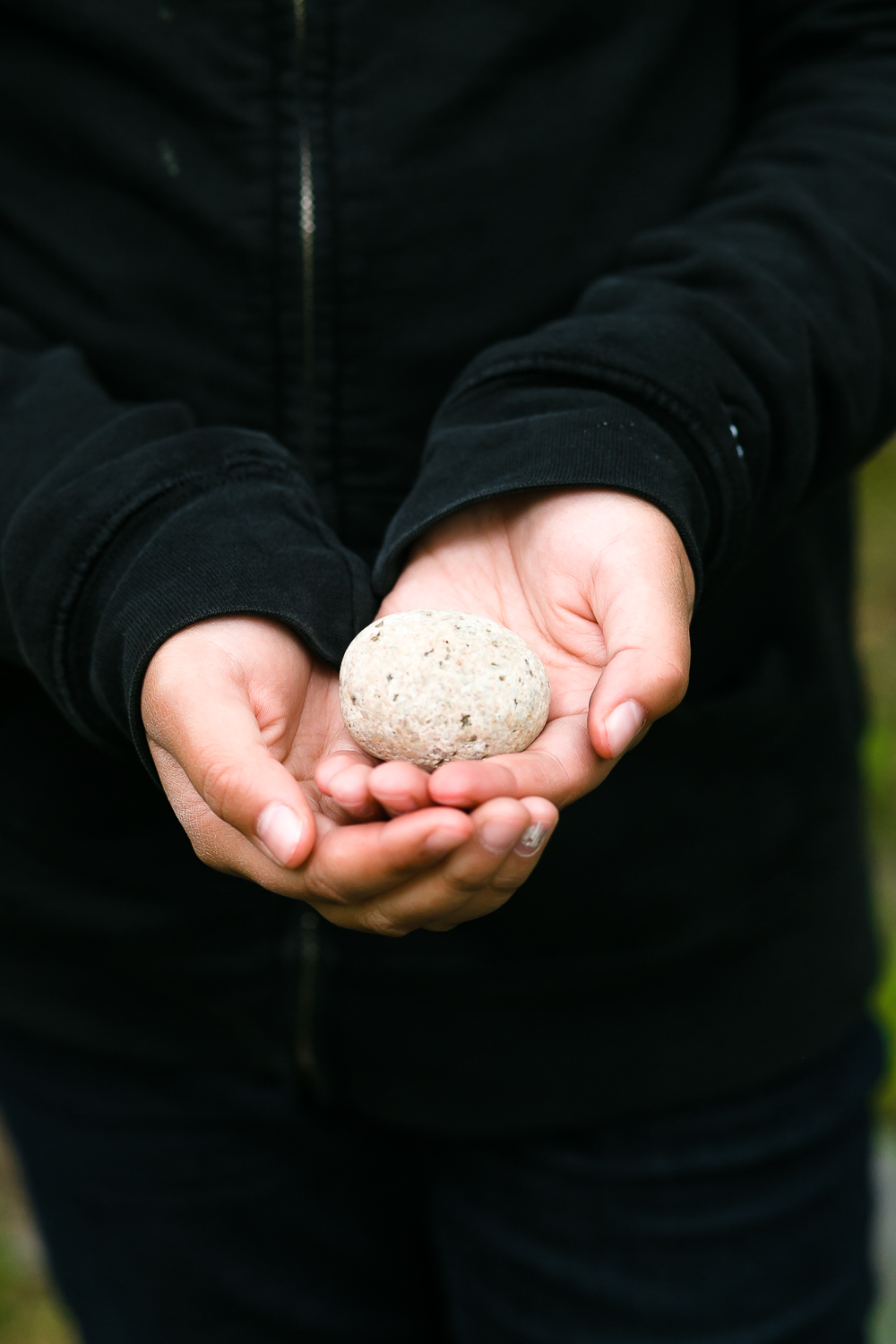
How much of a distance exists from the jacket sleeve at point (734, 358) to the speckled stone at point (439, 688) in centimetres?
9

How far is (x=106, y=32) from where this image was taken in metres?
1.33

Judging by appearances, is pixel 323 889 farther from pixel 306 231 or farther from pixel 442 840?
pixel 306 231

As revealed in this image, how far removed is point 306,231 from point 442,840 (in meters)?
0.79

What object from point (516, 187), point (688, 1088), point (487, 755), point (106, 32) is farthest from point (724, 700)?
point (106, 32)

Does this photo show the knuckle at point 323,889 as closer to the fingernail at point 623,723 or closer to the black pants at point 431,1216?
the fingernail at point 623,723

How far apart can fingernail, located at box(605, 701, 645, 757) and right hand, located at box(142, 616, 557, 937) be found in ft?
0.28

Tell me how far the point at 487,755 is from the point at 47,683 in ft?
1.57

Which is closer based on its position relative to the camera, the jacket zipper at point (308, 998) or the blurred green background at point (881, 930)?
the jacket zipper at point (308, 998)

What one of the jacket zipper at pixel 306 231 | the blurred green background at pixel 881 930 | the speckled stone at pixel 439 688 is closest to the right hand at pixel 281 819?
the speckled stone at pixel 439 688

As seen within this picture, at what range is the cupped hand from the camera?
101 cm

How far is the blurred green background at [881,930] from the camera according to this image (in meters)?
2.57

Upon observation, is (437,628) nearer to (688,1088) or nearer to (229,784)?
(229,784)

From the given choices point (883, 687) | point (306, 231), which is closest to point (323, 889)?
point (306, 231)

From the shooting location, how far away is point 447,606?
135 centimetres
